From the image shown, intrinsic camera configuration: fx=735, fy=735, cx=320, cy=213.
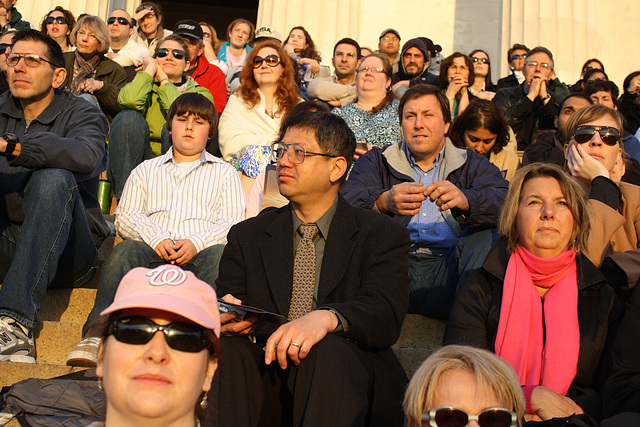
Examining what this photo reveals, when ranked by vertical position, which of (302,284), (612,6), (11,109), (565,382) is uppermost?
(612,6)

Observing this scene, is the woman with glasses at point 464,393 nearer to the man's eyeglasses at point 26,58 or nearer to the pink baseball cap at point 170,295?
the pink baseball cap at point 170,295

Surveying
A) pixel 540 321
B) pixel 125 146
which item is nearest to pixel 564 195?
pixel 540 321

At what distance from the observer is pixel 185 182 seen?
4.75 metres

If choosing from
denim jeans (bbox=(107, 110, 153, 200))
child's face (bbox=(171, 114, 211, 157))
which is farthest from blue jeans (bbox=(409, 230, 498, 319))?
denim jeans (bbox=(107, 110, 153, 200))

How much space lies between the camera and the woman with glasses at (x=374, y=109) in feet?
20.4

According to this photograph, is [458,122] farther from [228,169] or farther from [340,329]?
[340,329]

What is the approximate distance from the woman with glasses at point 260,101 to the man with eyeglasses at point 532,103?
2685 mm

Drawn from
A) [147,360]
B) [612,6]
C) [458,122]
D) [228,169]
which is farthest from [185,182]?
A: [612,6]

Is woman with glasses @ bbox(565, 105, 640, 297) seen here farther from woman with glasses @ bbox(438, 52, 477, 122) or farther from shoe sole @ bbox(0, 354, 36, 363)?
shoe sole @ bbox(0, 354, 36, 363)

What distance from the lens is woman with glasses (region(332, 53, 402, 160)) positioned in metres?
6.21

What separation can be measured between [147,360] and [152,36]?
7.61 m

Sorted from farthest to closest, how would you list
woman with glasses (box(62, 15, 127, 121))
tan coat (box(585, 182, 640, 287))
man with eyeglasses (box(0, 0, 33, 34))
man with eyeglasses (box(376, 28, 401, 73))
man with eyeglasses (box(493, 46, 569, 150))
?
man with eyeglasses (box(376, 28, 401, 73)) < man with eyeglasses (box(0, 0, 33, 34)) < man with eyeglasses (box(493, 46, 569, 150)) < woman with glasses (box(62, 15, 127, 121)) < tan coat (box(585, 182, 640, 287))

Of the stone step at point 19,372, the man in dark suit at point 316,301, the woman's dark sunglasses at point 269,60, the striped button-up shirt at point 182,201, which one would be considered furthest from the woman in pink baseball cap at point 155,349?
the woman's dark sunglasses at point 269,60

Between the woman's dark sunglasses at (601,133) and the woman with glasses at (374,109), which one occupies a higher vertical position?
the woman with glasses at (374,109)
